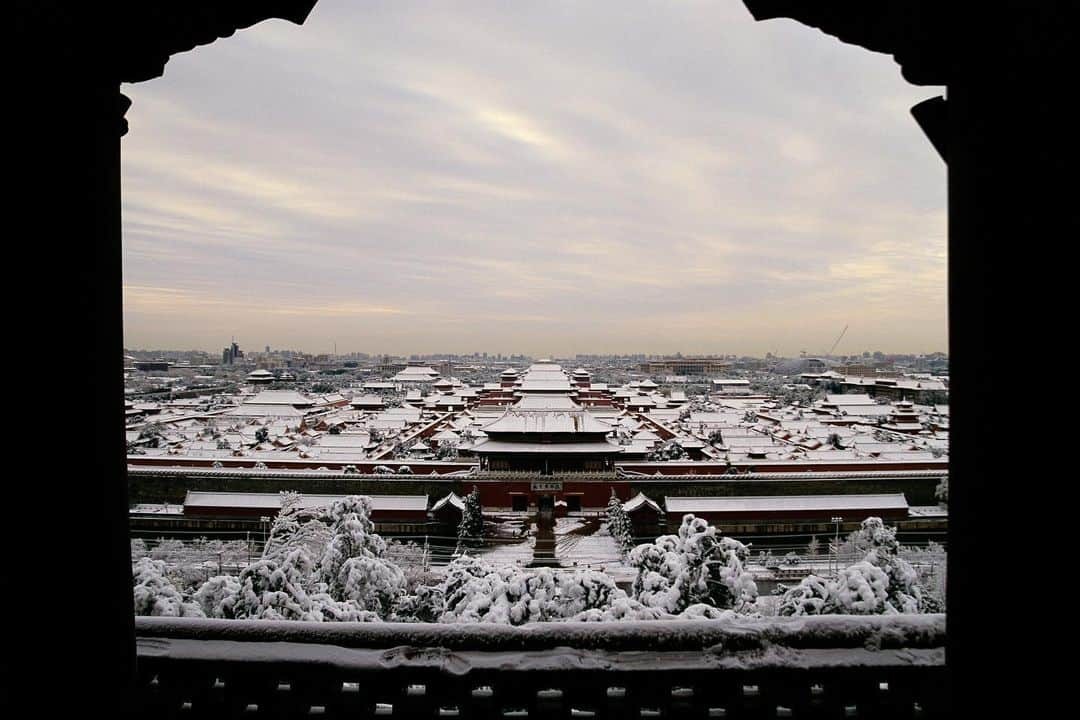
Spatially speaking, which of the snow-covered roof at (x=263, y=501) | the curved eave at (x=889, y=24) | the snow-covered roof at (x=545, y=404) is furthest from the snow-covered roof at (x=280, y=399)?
the curved eave at (x=889, y=24)

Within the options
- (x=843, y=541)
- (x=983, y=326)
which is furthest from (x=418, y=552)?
(x=983, y=326)

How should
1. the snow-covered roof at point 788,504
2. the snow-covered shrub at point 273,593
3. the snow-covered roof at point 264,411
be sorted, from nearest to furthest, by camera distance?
the snow-covered shrub at point 273,593
the snow-covered roof at point 788,504
the snow-covered roof at point 264,411

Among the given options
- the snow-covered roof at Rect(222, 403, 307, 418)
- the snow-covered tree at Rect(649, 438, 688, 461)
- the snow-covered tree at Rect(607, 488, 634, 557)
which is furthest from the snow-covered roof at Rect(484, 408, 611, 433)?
Answer: the snow-covered roof at Rect(222, 403, 307, 418)

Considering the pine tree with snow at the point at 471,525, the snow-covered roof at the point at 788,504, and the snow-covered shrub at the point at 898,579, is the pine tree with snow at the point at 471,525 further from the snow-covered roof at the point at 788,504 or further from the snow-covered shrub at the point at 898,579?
the snow-covered shrub at the point at 898,579

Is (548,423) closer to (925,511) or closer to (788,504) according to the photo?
(788,504)

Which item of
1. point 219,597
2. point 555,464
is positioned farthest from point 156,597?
point 555,464

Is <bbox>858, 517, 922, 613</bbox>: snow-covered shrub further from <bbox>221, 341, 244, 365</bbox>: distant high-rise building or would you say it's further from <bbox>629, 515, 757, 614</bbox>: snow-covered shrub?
<bbox>221, 341, 244, 365</bbox>: distant high-rise building

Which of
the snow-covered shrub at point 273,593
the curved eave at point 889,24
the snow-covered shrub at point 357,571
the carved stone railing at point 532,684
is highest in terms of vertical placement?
the curved eave at point 889,24
